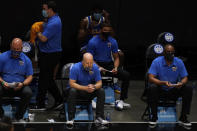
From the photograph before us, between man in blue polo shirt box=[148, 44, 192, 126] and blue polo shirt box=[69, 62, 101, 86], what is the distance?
0.81 meters

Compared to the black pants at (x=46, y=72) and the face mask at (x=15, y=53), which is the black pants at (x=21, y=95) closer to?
the face mask at (x=15, y=53)

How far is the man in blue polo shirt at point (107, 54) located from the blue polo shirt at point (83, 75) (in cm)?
70

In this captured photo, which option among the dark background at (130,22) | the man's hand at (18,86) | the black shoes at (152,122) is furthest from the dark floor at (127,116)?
the dark background at (130,22)

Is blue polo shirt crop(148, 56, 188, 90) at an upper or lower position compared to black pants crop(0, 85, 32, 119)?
upper

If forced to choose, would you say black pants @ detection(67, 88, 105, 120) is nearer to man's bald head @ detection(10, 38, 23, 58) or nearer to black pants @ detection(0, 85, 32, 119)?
black pants @ detection(0, 85, 32, 119)

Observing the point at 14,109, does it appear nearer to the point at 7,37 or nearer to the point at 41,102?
the point at 41,102

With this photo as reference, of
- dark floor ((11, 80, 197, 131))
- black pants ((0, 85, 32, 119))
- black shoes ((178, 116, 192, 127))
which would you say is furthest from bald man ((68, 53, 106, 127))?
black shoes ((178, 116, 192, 127))

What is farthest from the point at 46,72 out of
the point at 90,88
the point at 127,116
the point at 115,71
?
the point at 127,116

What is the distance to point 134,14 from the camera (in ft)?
34.2

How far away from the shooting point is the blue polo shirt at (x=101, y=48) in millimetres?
7676

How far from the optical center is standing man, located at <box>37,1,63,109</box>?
7320 mm

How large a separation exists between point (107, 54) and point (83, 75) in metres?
0.97

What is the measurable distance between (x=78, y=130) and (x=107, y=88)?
1.35 metres

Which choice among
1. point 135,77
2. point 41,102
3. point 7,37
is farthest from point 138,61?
point 41,102
